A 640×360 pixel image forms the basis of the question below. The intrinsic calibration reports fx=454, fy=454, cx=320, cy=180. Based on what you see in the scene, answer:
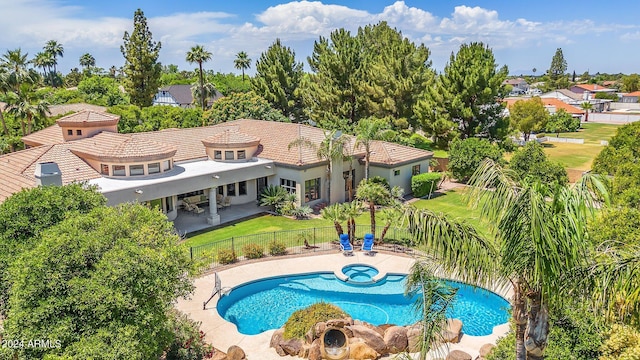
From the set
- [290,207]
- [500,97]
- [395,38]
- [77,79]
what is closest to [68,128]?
[290,207]

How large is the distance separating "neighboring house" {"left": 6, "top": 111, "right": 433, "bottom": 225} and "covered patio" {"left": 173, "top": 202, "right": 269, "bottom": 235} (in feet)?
1.53

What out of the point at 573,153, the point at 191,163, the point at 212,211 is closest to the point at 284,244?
the point at 212,211

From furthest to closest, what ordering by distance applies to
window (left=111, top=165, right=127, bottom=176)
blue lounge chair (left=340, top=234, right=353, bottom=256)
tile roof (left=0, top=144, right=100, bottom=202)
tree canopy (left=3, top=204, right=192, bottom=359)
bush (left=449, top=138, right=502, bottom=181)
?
1. bush (left=449, top=138, right=502, bottom=181)
2. window (left=111, top=165, right=127, bottom=176)
3. tile roof (left=0, top=144, right=100, bottom=202)
4. blue lounge chair (left=340, top=234, right=353, bottom=256)
5. tree canopy (left=3, top=204, right=192, bottom=359)

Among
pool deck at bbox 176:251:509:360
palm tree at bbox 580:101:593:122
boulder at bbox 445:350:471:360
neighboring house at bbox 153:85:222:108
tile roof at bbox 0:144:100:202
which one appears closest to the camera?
boulder at bbox 445:350:471:360

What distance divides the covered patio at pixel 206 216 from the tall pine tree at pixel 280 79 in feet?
95.6

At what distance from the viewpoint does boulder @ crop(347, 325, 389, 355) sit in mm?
16234

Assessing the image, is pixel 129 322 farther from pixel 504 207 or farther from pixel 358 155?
pixel 358 155

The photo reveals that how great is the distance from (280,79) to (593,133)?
64175mm

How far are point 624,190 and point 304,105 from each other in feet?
154

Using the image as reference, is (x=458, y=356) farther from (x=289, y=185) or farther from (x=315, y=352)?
(x=289, y=185)


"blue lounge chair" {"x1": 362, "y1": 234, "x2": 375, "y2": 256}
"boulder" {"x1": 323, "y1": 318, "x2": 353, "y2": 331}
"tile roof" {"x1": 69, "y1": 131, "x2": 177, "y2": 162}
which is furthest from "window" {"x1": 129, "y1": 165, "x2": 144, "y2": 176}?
"boulder" {"x1": 323, "y1": 318, "x2": 353, "y2": 331}

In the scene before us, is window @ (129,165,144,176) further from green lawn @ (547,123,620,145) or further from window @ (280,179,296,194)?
green lawn @ (547,123,620,145)

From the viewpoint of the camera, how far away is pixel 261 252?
2594 cm

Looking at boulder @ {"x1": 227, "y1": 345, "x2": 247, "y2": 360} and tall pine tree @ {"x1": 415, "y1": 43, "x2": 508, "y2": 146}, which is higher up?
tall pine tree @ {"x1": 415, "y1": 43, "x2": 508, "y2": 146}
